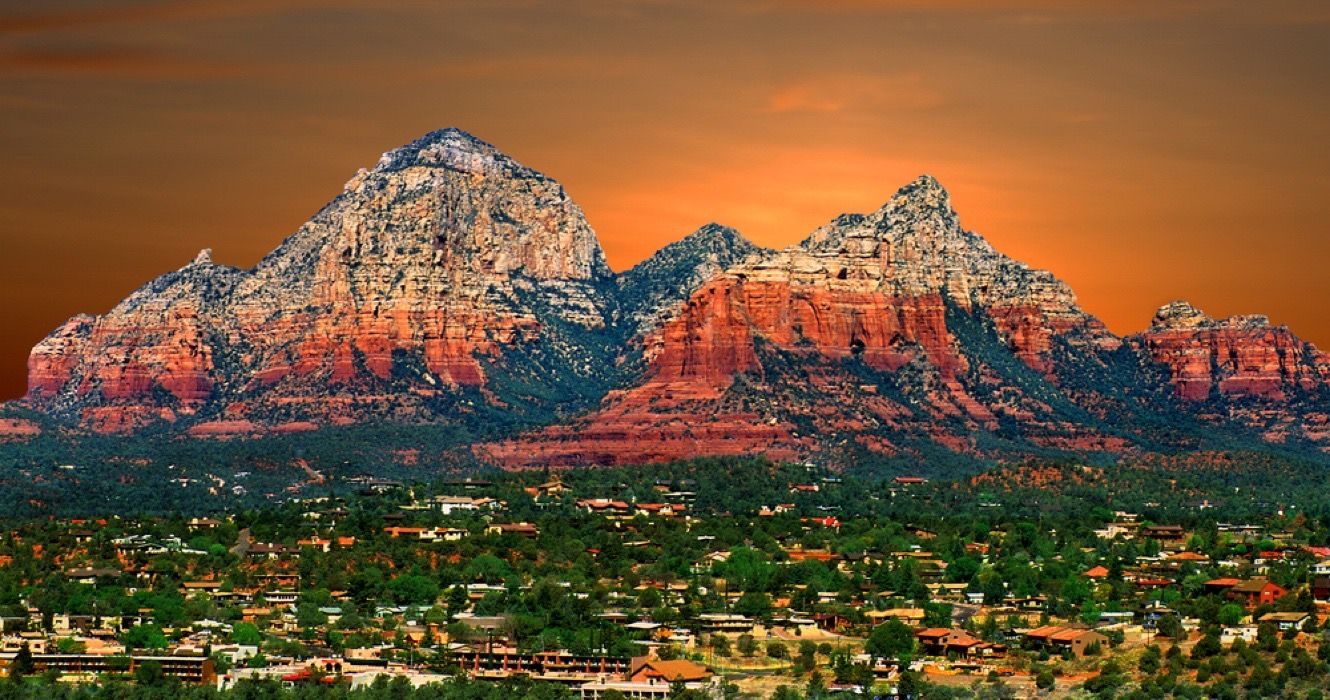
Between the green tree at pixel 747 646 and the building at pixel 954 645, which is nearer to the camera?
the building at pixel 954 645

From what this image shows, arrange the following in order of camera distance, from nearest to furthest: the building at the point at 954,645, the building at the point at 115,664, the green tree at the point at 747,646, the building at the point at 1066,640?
the building at the point at 115,664 → the building at the point at 1066,640 → the building at the point at 954,645 → the green tree at the point at 747,646

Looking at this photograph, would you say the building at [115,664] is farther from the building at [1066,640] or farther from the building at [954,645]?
the building at [1066,640]

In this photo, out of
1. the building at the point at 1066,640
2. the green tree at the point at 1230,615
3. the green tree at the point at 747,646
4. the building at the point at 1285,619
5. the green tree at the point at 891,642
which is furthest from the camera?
the green tree at the point at 1230,615

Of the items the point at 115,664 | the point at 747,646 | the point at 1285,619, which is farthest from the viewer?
the point at 1285,619

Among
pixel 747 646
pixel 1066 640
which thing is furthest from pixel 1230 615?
pixel 747 646

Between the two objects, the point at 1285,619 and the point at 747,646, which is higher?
the point at 1285,619

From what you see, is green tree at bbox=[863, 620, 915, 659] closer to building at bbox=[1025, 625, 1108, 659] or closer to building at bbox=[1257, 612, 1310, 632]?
building at bbox=[1025, 625, 1108, 659]

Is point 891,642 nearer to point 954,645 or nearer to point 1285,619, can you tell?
point 954,645

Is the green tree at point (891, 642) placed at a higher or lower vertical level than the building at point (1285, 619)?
lower

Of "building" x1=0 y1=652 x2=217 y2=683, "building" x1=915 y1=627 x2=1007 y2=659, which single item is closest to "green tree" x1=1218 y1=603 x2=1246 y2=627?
"building" x1=915 y1=627 x2=1007 y2=659

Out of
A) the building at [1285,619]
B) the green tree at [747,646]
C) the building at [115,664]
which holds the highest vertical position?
the building at [1285,619]

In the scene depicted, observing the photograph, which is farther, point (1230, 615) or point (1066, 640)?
point (1230, 615)

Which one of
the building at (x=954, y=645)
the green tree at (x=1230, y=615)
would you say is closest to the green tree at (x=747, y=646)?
the building at (x=954, y=645)

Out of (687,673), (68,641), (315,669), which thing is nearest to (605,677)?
(687,673)
